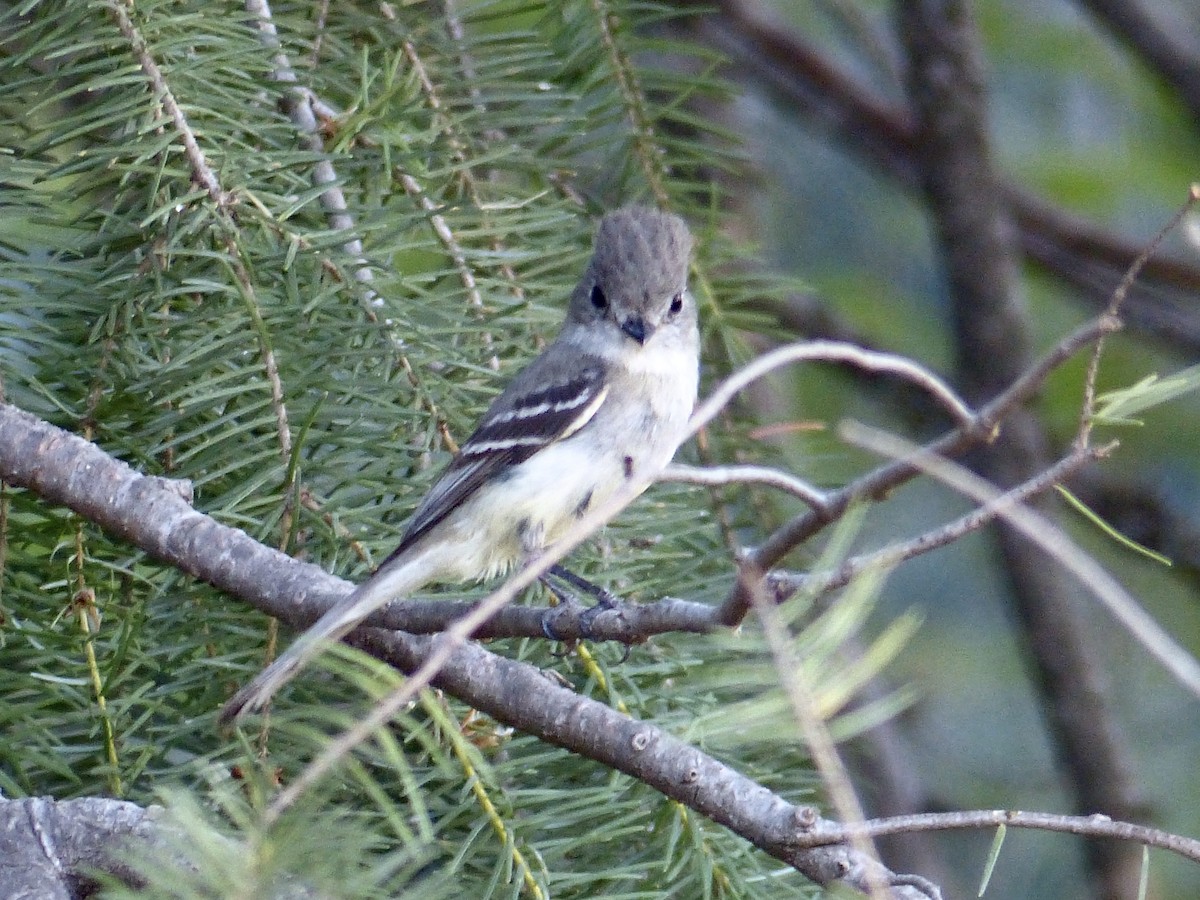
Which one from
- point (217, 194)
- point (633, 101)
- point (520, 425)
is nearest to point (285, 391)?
point (217, 194)

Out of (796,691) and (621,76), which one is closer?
(796,691)

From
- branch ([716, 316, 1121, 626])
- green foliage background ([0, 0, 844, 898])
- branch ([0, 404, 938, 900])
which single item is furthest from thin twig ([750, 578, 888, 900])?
green foliage background ([0, 0, 844, 898])

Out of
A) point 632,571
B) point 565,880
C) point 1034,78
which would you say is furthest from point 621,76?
point 1034,78

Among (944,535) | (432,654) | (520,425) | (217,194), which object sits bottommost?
(432,654)

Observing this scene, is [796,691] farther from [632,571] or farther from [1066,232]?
[1066,232]

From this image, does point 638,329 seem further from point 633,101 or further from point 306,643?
point 306,643

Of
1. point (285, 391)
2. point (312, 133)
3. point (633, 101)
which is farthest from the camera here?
A: point (633, 101)

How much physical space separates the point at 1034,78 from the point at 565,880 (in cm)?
350

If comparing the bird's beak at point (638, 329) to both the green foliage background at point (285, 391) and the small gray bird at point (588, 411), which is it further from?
the green foliage background at point (285, 391)

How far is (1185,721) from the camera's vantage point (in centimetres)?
397

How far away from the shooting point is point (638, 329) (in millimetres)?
2736

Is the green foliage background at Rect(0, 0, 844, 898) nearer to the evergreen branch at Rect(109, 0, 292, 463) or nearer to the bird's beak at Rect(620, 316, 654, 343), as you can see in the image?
the evergreen branch at Rect(109, 0, 292, 463)

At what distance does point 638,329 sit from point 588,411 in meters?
0.19

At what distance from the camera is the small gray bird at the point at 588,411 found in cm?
238
